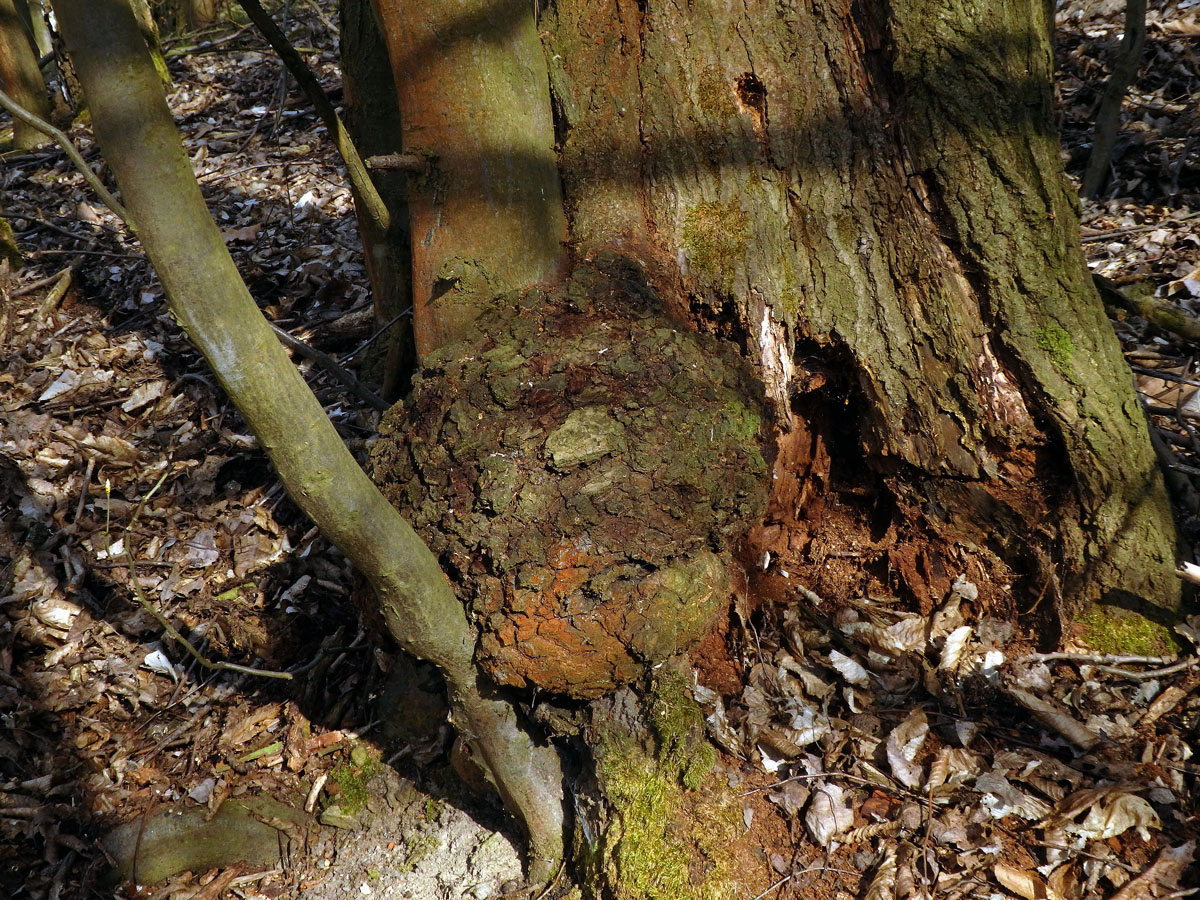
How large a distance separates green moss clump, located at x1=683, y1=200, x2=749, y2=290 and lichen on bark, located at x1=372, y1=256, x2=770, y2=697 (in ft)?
0.75

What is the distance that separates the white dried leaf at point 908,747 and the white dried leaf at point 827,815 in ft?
0.57

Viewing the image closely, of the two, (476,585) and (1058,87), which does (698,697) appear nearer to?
(476,585)

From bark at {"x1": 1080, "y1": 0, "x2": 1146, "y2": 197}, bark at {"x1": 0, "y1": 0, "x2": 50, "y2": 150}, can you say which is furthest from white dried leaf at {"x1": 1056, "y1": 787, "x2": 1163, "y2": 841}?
bark at {"x1": 0, "y1": 0, "x2": 50, "y2": 150}

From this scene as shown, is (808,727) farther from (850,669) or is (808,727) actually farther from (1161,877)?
(1161,877)

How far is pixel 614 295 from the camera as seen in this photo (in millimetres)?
2463

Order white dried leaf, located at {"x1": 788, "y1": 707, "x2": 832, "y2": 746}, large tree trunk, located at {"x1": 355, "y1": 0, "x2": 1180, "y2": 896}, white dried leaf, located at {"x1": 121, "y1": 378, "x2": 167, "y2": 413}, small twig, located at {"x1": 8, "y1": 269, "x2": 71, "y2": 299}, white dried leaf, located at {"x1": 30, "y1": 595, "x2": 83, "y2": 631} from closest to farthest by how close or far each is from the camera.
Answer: large tree trunk, located at {"x1": 355, "y1": 0, "x2": 1180, "y2": 896}, white dried leaf, located at {"x1": 788, "y1": 707, "x2": 832, "y2": 746}, white dried leaf, located at {"x1": 30, "y1": 595, "x2": 83, "y2": 631}, white dried leaf, located at {"x1": 121, "y1": 378, "x2": 167, "y2": 413}, small twig, located at {"x1": 8, "y1": 269, "x2": 71, "y2": 299}

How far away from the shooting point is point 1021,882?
6.77ft

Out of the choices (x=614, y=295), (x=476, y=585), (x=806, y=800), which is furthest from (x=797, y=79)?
(x=806, y=800)

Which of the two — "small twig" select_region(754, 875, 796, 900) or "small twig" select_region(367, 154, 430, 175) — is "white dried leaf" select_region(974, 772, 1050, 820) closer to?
"small twig" select_region(754, 875, 796, 900)

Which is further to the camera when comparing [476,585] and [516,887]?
[516,887]

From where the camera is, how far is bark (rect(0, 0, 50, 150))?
7.37 m

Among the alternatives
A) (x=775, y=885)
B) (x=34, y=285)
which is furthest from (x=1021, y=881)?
(x=34, y=285)

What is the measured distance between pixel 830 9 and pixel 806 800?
232 cm

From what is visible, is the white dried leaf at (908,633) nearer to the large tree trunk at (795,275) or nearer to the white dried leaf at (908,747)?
the large tree trunk at (795,275)
